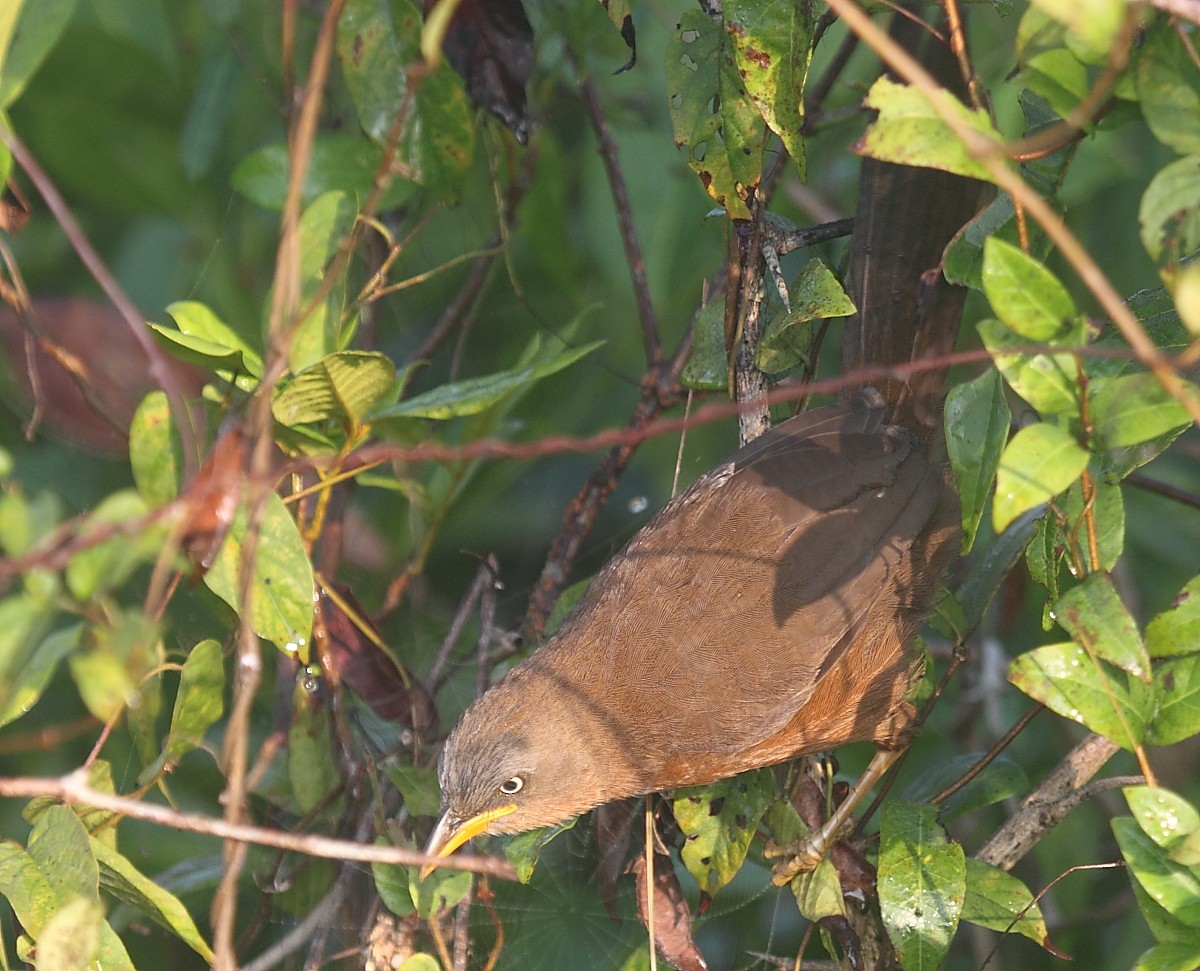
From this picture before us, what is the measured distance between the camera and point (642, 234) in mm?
4898

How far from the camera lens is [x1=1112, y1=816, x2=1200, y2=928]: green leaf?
211 centimetres

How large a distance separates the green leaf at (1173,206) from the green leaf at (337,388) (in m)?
1.51

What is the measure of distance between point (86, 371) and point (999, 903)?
3323mm

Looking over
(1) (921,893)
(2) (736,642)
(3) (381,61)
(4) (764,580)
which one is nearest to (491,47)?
(3) (381,61)

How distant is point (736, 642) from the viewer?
333cm

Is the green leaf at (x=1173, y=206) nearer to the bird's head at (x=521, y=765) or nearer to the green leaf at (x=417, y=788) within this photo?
the bird's head at (x=521, y=765)

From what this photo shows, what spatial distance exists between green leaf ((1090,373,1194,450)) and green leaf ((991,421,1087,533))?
57mm

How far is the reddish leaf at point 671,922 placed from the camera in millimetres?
2898

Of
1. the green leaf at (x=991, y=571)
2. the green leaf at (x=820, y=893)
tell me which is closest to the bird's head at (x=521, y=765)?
the green leaf at (x=820, y=893)

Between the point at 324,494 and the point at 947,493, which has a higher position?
the point at 324,494

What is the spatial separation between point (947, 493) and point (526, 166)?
5.87 ft

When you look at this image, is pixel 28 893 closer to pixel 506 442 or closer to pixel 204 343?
pixel 204 343

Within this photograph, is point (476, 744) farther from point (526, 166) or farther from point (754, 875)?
point (526, 166)

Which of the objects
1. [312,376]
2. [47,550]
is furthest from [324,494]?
[47,550]
